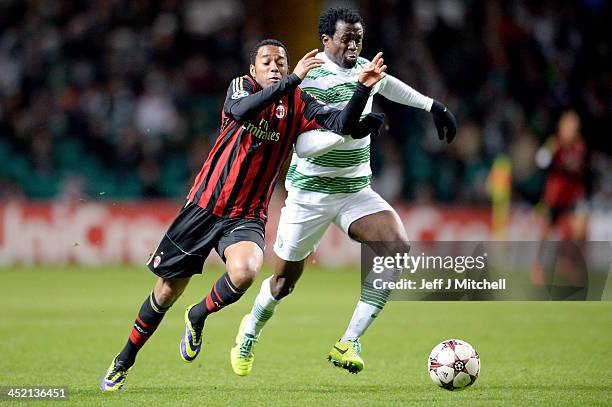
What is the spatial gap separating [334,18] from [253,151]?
3.97ft

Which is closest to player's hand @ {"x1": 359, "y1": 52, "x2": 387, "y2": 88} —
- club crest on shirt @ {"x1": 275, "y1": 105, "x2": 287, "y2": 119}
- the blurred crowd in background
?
club crest on shirt @ {"x1": 275, "y1": 105, "x2": 287, "y2": 119}

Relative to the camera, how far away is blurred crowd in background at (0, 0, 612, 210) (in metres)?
17.3

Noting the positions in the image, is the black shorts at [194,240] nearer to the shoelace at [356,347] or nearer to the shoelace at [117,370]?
the shoelace at [117,370]

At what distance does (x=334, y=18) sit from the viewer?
7328 millimetres

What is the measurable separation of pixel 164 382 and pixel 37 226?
9.65m

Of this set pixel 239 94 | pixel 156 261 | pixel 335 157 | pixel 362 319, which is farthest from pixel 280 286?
pixel 239 94

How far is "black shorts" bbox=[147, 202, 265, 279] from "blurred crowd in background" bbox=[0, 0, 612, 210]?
1012 cm

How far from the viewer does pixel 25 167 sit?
17141 mm

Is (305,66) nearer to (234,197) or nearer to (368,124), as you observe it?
(368,124)

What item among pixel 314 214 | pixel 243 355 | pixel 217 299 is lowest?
pixel 243 355

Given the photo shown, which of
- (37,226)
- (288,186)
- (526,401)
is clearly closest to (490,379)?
(526,401)

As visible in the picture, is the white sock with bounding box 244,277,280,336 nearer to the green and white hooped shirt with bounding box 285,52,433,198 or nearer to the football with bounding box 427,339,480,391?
the green and white hooped shirt with bounding box 285,52,433,198

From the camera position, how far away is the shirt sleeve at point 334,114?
6406 mm

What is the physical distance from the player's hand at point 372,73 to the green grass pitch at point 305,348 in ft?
6.35
